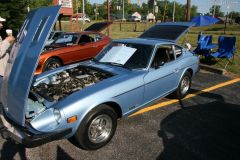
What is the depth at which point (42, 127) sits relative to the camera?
3.07m

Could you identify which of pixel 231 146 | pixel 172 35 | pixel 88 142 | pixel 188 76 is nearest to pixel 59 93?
pixel 88 142

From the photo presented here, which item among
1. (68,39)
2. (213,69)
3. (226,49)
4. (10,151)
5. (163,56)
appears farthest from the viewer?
(226,49)

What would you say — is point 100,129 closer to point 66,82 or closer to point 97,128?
point 97,128

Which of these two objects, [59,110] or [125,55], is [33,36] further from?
[125,55]

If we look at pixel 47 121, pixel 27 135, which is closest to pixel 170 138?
pixel 47 121

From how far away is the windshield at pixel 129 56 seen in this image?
4.55 metres

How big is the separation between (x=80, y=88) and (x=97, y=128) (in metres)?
0.73

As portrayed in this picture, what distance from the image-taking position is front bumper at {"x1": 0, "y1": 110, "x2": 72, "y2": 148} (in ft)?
9.67

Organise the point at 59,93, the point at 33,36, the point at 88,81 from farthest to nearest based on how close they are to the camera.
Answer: the point at 88,81, the point at 59,93, the point at 33,36

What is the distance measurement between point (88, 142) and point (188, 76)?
3270mm

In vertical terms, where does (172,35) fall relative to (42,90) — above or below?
above

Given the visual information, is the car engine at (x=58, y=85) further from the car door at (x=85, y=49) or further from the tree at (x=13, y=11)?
the tree at (x=13, y=11)

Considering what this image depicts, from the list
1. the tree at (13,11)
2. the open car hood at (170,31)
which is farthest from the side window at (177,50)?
the tree at (13,11)

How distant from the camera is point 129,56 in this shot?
464 cm
